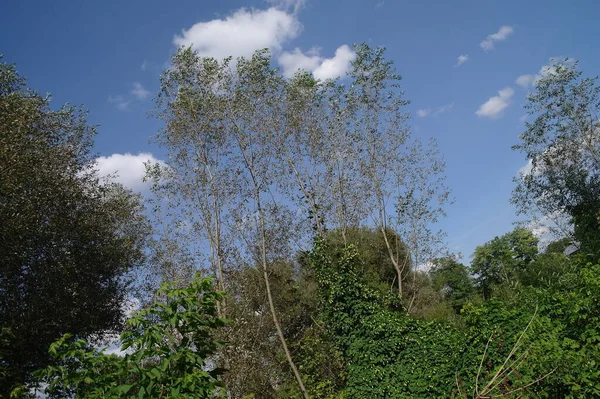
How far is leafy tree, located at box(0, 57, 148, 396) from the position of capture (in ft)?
34.6

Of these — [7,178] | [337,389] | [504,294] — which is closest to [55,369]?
[7,178]

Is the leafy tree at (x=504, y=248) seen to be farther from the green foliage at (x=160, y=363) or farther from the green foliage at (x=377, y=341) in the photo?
the green foliage at (x=160, y=363)

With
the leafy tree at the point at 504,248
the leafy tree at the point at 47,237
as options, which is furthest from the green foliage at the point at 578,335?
the leafy tree at the point at 504,248

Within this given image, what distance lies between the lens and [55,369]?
2754 millimetres

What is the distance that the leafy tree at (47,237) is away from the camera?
10531 mm

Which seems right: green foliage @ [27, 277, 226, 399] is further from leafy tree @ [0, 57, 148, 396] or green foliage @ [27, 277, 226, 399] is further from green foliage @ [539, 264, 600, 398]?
leafy tree @ [0, 57, 148, 396]

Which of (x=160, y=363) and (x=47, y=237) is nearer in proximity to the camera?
(x=160, y=363)

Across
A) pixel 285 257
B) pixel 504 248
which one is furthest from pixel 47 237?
pixel 504 248

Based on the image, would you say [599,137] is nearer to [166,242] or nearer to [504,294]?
[504,294]

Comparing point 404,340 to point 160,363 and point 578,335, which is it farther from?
point 160,363

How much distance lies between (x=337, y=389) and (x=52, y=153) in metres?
10.7

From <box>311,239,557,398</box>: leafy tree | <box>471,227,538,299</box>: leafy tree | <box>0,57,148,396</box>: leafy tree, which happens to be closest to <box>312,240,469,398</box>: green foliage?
<box>311,239,557,398</box>: leafy tree

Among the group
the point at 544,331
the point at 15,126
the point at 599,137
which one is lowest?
the point at 544,331

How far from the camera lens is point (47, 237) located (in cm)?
1146
